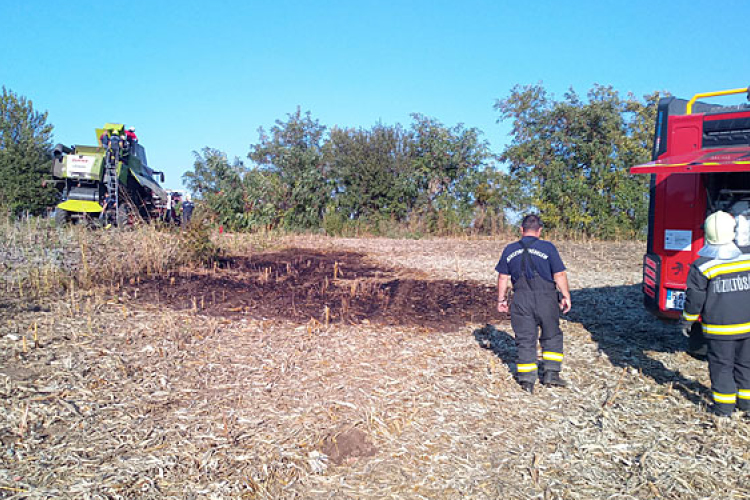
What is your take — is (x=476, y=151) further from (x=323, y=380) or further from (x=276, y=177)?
(x=323, y=380)

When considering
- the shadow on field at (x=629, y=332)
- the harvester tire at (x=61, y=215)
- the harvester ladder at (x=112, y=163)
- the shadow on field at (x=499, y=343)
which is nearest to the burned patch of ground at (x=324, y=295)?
the shadow on field at (x=499, y=343)

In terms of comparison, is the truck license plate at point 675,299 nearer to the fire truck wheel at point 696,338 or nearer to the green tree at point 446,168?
the fire truck wheel at point 696,338

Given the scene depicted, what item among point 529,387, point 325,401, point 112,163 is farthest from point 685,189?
point 112,163

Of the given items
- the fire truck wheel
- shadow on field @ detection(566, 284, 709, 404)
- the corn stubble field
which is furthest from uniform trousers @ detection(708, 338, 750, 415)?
the fire truck wheel

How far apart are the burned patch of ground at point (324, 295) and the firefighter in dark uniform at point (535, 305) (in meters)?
2.10

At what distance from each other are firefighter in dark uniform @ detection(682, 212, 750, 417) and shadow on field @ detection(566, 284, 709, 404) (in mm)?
451

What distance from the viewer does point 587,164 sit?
20156mm

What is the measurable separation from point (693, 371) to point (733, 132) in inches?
97.2

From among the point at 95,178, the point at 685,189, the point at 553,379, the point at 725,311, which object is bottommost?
the point at 553,379

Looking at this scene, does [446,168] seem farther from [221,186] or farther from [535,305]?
[535,305]

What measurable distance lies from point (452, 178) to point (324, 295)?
47.3ft

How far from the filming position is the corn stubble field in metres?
3.43

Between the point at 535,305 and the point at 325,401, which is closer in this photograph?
the point at 325,401

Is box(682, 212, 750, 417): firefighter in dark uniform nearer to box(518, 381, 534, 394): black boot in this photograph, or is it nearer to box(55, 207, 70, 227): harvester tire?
box(518, 381, 534, 394): black boot
